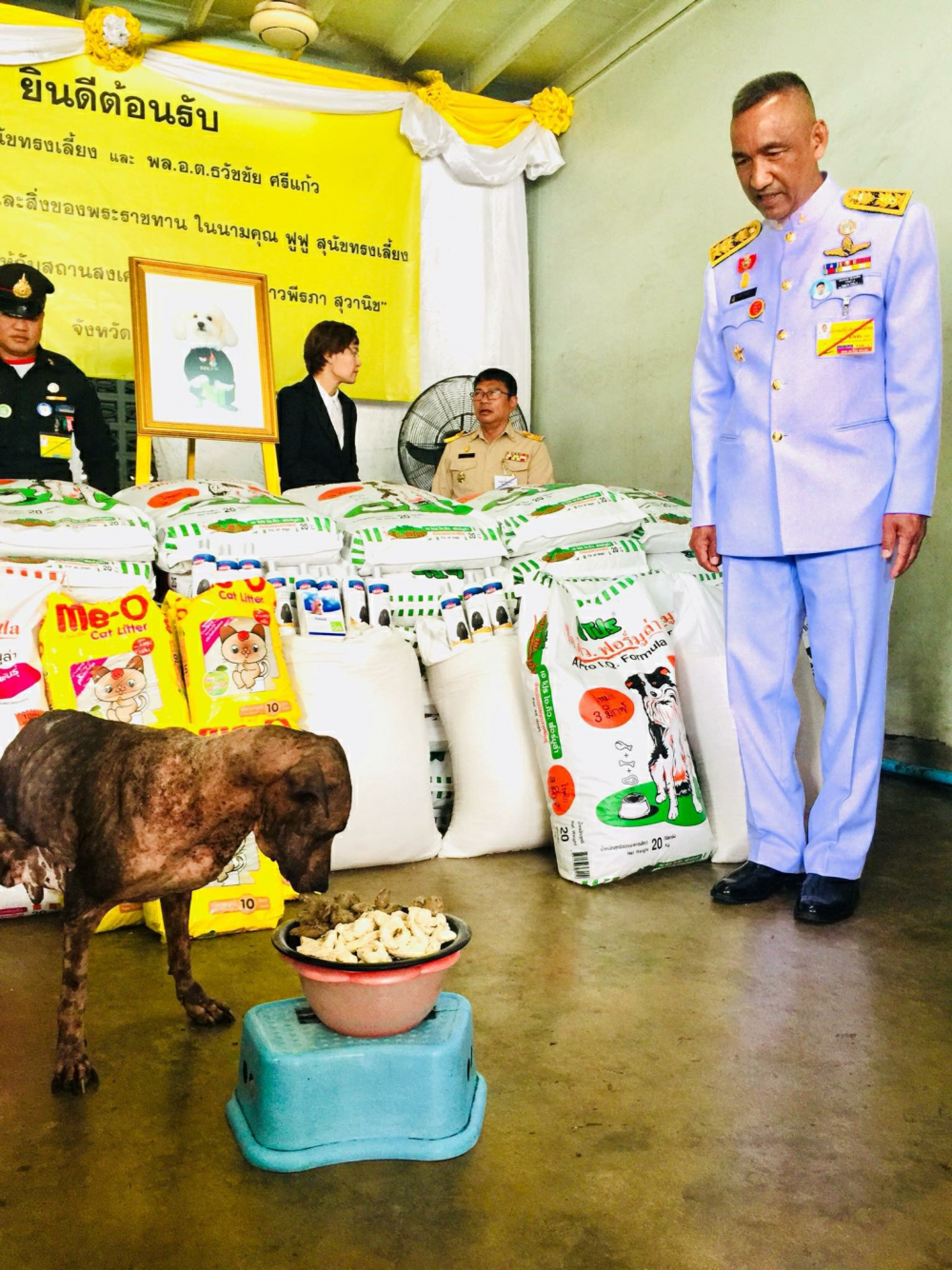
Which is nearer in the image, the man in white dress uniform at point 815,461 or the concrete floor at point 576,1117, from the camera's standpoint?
the concrete floor at point 576,1117

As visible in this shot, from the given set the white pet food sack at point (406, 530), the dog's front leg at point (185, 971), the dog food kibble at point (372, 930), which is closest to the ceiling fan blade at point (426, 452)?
the white pet food sack at point (406, 530)

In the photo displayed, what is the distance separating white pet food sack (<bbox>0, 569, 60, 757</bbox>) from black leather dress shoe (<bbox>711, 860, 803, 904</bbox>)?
146cm

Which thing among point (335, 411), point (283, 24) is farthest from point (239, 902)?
point (283, 24)

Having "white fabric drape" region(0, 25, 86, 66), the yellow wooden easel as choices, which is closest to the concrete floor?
the yellow wooden easel

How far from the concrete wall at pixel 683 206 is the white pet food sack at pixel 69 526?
2.43 meters

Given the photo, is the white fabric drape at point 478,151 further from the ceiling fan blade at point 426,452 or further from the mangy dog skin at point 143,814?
the mangy dog skin at point 143,814

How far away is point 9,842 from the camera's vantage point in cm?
140

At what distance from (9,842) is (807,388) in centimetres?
168

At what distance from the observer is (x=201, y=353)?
131 inches

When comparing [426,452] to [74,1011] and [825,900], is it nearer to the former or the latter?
[825,900]

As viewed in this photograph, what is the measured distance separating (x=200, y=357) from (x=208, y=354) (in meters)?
0.03

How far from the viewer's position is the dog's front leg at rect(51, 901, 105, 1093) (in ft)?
4.42

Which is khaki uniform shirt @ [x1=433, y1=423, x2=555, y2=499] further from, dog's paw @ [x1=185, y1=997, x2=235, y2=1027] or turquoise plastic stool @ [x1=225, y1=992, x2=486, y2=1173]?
turquoise plastic stool @ [x1=225, y1=992, x2=486, y2=1173]

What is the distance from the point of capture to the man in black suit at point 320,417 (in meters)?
3.72
